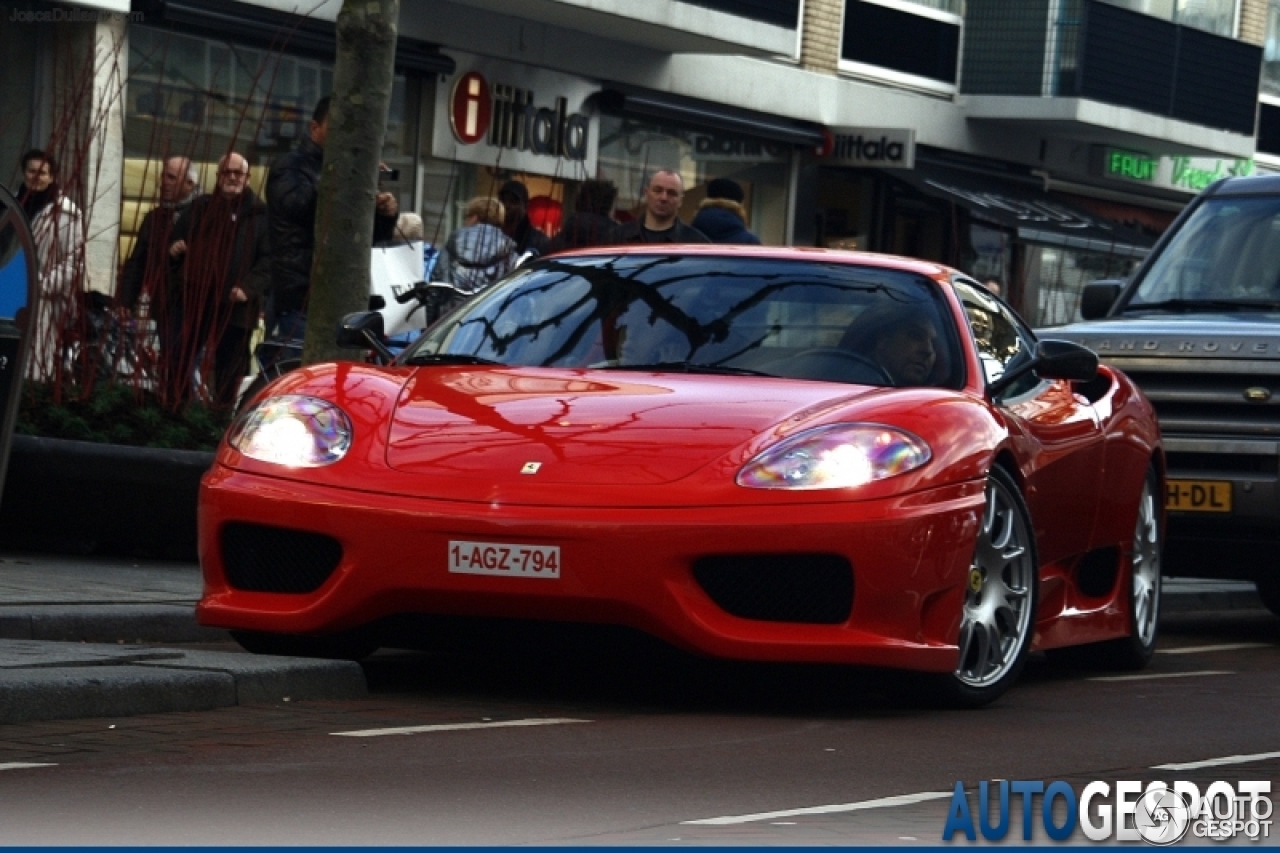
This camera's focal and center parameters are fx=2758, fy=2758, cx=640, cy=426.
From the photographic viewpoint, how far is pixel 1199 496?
12242 millimetres

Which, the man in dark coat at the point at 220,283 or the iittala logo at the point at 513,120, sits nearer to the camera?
the man in dark coat at the point at 220,283

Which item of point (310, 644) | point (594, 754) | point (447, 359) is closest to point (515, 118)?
point (447, 359)

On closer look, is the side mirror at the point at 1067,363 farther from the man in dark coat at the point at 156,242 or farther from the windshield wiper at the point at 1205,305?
the man in dark coat at the point at 156,242

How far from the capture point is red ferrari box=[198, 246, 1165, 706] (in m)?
7.72

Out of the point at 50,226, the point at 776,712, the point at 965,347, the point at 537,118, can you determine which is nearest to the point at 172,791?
the point at 776,712

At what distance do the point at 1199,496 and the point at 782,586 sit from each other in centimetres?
489

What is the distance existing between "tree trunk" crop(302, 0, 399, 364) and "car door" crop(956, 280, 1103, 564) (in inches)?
133

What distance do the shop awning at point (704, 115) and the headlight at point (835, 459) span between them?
709 inches

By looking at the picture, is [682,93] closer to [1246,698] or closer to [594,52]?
[594,52]

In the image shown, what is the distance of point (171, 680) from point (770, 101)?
Result: 21.4m

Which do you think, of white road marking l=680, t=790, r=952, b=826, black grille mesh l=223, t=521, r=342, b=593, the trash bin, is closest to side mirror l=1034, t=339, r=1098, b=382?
black grille mesh l=223, t=521, r=342, b=593

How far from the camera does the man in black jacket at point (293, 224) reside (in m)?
14.3

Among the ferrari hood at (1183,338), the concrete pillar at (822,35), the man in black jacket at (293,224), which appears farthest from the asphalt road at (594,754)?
the concrete pillar at (822,35)

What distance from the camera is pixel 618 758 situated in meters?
6.82
